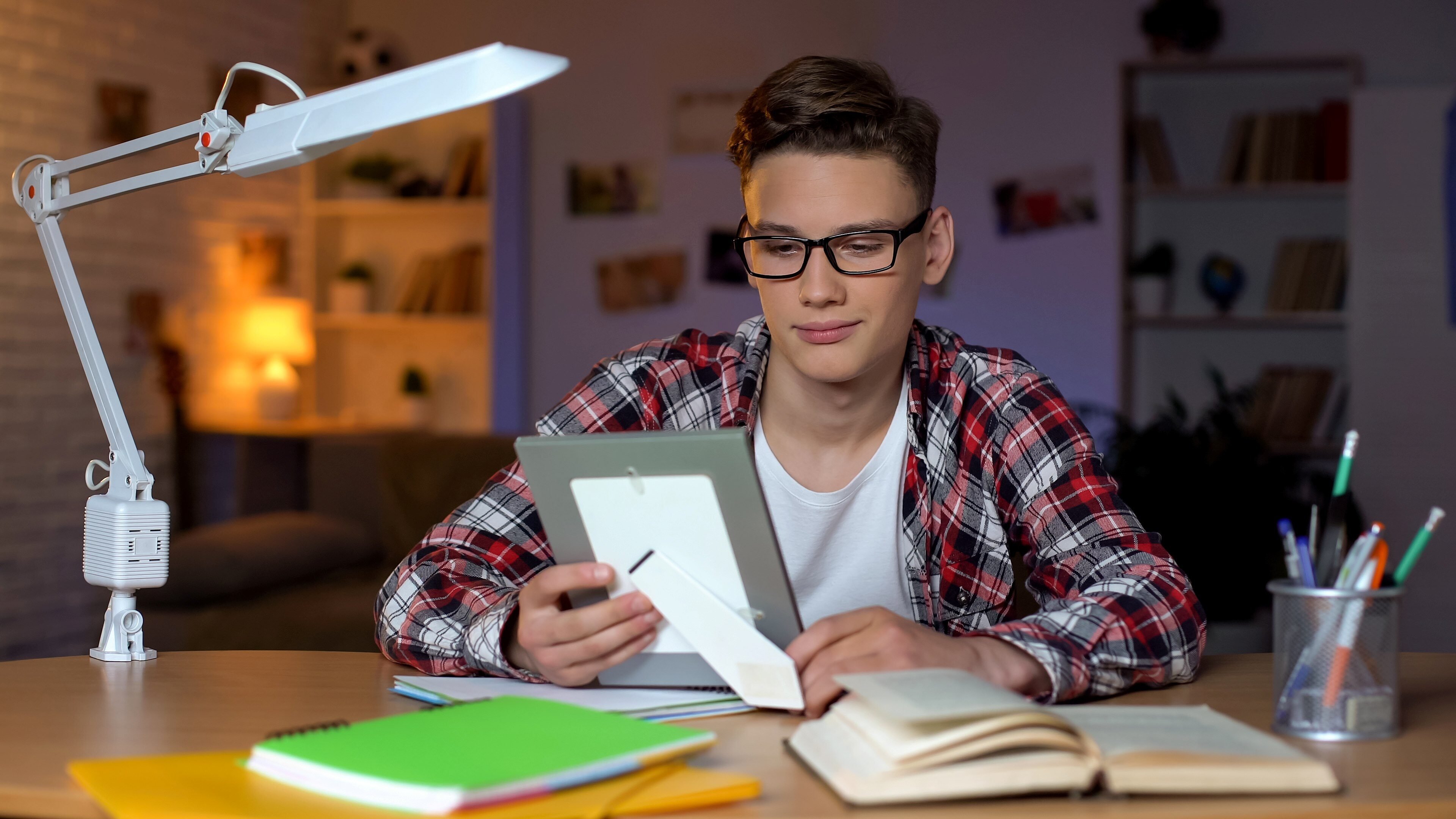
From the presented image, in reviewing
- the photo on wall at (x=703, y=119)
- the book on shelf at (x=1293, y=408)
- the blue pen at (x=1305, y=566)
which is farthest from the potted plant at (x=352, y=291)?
the blue pen at (x=1305, y=566)

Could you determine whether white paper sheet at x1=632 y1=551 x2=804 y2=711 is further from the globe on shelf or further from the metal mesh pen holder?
the globe on shelf

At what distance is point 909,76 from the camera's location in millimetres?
4562

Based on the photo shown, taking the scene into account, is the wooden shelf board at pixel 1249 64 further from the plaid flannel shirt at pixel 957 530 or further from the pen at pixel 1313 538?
the pen at pixel 1313 538

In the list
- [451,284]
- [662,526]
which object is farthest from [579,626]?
[451,284]

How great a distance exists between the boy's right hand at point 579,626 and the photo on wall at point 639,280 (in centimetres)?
373

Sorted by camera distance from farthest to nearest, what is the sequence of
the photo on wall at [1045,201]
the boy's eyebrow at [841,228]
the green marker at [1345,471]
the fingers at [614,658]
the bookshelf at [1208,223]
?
the photo on wall at [1045,201] → the bookshelf at [1208,223] → the boy's eyebrow at [841,228] → the fingers at [614,658] → the green marker at [1345,471]

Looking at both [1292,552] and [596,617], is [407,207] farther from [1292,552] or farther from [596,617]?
[1292,552]

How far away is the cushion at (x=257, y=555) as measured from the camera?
3.06m

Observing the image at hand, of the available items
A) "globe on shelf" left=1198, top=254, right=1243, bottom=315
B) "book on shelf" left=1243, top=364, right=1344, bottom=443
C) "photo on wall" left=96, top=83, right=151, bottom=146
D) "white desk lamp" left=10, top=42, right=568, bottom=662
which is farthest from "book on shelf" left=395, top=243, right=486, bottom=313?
"white desk lamp" left=10, top=42, right=568, bottom=662

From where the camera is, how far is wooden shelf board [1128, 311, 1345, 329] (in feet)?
13.7

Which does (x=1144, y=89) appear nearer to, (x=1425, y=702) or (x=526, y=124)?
(x=526, y=124)

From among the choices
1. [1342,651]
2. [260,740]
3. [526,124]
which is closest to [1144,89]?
[526,124]

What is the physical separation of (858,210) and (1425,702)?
74cm

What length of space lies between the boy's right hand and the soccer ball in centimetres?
417
